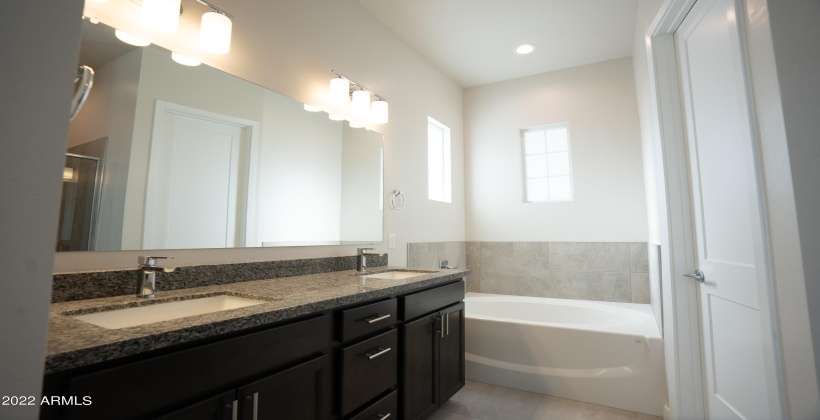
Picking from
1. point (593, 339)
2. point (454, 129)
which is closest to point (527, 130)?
point (454, 129)

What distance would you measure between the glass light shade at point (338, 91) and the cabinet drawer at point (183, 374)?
150cm

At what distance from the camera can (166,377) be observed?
803 millimetres

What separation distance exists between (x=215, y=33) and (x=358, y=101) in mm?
975

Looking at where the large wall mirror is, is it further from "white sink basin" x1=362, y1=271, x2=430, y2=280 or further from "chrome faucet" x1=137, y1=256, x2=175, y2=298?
"white sink basin" x1=362, y1=271, x2=430, y2=280

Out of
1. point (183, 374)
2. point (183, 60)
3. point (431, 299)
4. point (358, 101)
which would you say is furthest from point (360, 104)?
point (183, 374)

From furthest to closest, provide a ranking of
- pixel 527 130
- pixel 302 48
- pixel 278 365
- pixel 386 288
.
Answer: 1. pixel 527 130
2. pixel 302 48
3. pixel 386 288
4. pixel 278 365

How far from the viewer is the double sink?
1044mm

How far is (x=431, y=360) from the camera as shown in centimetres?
189

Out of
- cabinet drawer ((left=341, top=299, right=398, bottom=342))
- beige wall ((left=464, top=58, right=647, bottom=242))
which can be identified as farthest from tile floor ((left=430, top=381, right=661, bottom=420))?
beige wall ((left=464, top=58, right=647, bottom=242))

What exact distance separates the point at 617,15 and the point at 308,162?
2583 mm

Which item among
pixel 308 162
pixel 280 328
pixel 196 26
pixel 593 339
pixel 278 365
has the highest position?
pixel 196 26

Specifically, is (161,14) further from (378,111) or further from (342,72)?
(378,111)

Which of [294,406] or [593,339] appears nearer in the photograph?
[294,406]

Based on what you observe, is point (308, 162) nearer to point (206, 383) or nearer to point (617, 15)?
point (206, 383)
